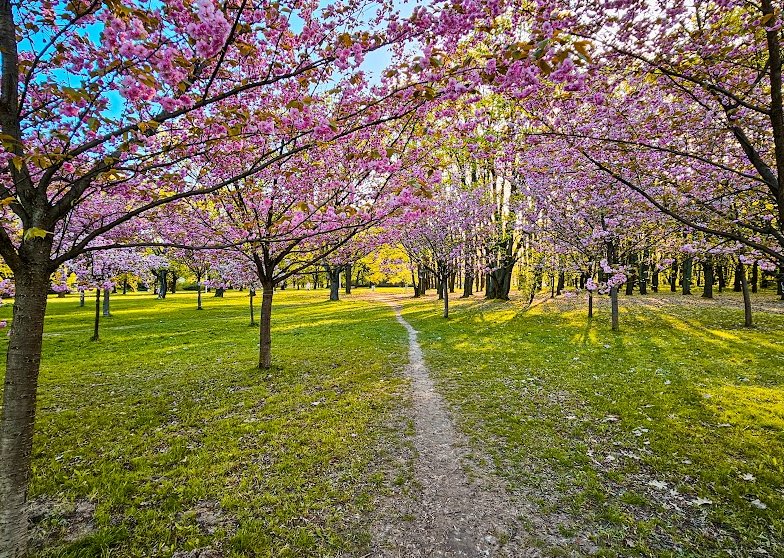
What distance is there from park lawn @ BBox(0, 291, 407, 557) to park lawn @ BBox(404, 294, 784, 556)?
208 cm

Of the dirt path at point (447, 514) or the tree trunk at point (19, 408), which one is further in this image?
the dirt path at point (447, 514)

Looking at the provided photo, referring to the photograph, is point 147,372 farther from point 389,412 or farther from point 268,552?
point 268,552

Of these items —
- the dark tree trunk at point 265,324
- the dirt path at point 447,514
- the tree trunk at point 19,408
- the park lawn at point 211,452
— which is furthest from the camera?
the dark tree trunk at point 265,324

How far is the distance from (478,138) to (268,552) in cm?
627

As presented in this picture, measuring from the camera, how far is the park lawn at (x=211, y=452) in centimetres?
410

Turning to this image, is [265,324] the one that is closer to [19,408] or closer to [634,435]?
[19,408]

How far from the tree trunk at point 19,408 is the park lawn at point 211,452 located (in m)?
0.41

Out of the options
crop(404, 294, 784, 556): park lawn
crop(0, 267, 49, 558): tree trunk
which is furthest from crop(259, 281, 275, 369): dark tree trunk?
crop(0, 267, 49, 558): tree trunk

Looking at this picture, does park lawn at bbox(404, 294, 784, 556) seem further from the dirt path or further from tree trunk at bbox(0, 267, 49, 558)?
tree trunk at bbox(0, 267, 49, 558)

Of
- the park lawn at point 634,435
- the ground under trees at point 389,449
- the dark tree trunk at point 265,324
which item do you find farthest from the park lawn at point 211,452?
the park lawn at point 634,435

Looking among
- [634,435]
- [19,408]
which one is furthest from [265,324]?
[634,435]

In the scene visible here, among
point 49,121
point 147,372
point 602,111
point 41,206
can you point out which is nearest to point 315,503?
point 41,206

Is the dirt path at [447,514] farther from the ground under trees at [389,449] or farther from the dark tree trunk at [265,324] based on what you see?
the dark tree trunk at [265,324]

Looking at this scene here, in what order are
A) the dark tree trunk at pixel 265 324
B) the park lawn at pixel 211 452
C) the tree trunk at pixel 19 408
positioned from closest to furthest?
the tree trunk at pixel 19 408, the park lawn at pixel 211 452, the dark tree trunk at pixel 265 324
